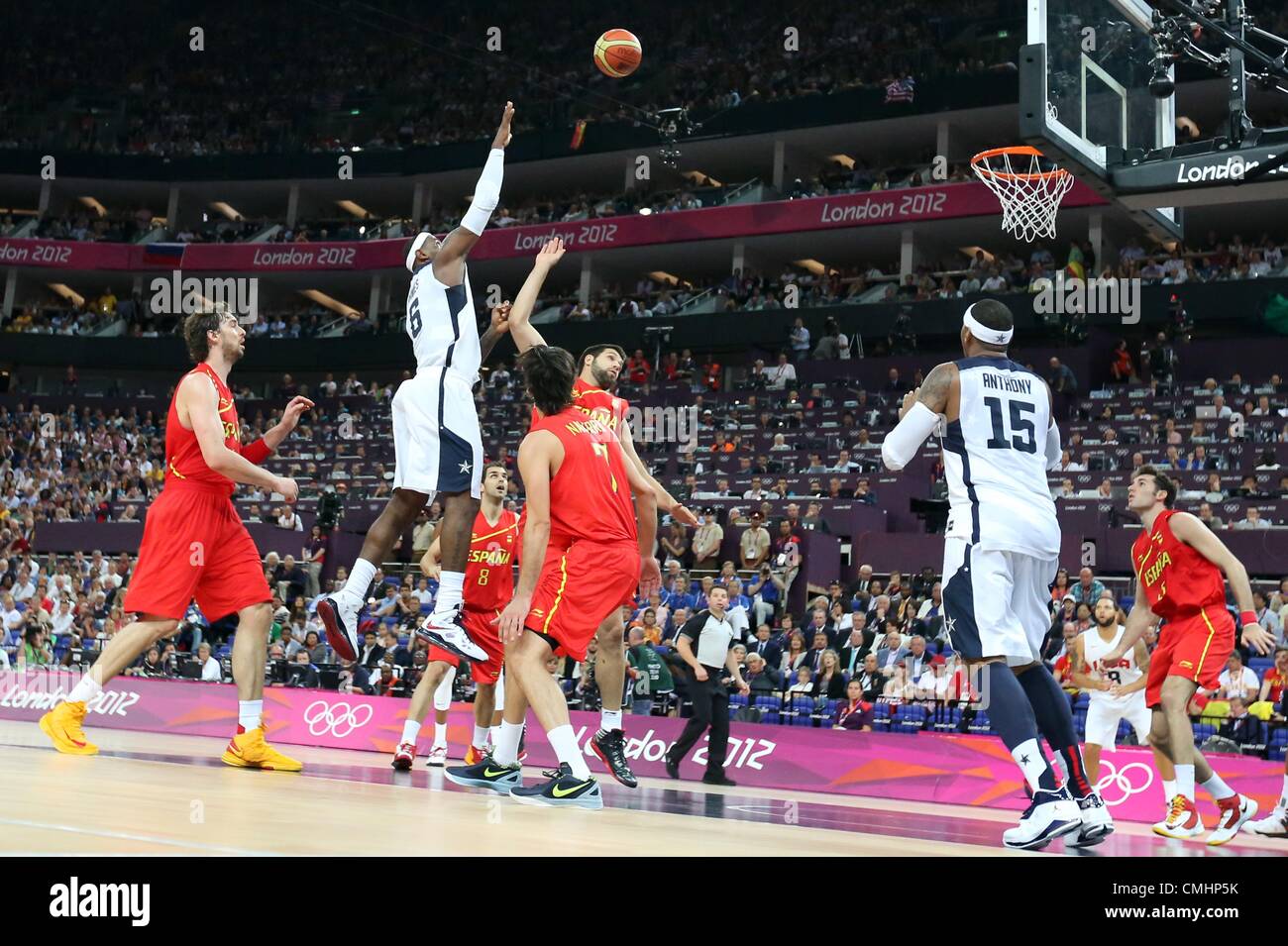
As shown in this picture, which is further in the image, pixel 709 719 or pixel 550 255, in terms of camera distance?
pixel 709 719

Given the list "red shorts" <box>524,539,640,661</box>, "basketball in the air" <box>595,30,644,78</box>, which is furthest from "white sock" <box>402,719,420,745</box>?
"basketball in the air" <box>595,30,644,78</box>

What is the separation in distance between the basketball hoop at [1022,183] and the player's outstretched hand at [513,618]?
45.7ft

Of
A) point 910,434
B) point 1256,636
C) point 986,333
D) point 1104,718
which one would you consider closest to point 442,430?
point 910,434

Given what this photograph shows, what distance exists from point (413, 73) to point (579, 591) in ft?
140

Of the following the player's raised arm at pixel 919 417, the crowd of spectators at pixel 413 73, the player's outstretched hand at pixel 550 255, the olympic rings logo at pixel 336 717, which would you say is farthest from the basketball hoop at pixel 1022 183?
the crowd of spectators at pixel 413 73

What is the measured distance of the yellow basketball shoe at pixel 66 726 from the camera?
795 cm

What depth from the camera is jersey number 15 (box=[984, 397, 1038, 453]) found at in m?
6.62

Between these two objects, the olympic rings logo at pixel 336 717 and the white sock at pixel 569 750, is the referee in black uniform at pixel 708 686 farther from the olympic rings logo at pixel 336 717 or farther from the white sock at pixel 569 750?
the white sock at pixel 569 750

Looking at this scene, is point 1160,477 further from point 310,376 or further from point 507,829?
point 310,376

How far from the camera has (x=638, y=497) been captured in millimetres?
8883

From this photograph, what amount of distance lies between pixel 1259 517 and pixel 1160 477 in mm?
12141

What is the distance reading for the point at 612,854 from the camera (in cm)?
447

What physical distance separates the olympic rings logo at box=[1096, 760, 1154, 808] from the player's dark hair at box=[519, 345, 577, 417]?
6349mm

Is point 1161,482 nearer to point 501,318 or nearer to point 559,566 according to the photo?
point 559,566
